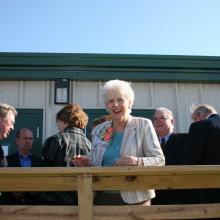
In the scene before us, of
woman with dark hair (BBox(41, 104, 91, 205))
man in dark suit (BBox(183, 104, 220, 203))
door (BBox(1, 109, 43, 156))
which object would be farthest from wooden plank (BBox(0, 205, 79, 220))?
door (BBox(1, 109, 43, 156))

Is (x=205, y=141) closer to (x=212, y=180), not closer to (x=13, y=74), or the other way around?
(x=212, y=180)

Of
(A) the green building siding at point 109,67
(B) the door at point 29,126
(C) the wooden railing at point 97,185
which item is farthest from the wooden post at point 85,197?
(A) the green building siding at point 109,67

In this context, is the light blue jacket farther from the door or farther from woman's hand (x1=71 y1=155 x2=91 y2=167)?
the door

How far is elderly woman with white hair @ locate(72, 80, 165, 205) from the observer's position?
10.0 feet

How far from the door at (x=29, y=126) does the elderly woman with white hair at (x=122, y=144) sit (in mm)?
2279

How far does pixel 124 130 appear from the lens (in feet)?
11.1

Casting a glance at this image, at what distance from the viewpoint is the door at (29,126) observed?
5.64 metres

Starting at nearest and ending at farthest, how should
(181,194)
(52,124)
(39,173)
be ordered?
(39,173) → (181,194) → (52,124)

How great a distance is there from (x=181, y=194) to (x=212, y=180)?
0.72m

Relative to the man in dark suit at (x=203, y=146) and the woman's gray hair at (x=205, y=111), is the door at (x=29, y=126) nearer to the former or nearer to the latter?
the woman's gray hair at (x=205, y=111)

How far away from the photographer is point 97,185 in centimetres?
281

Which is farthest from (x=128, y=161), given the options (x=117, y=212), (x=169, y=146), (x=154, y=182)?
(x=169, y=146)

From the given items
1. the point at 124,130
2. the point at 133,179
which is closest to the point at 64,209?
the point at 133,179

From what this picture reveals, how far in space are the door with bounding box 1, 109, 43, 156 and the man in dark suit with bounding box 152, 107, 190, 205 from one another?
175 centimetres
